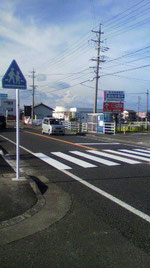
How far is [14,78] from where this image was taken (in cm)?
660

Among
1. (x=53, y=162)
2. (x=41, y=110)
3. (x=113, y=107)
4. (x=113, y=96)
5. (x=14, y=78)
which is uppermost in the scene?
(x=41, y=110)

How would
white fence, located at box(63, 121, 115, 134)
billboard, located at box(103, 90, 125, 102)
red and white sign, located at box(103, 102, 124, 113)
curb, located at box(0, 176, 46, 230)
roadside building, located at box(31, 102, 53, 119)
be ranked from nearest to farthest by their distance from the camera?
curb, located at box(0, 176, 46, 230)
white fence, located at box(63, 121, 115, 134)
red and white sign, located at box(103, 102, 124, 113)
billboard, located at box(103, 90, 125, 102)
roadside building, located at box(31, 102, 53, 119)

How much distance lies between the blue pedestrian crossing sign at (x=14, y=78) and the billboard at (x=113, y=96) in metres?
24.4

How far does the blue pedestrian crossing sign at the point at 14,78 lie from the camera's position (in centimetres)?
649

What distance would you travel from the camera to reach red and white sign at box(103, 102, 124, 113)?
3047cm

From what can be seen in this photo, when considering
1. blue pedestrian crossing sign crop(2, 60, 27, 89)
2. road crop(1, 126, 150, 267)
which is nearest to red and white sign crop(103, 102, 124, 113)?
road crop(1, 126, 150, 267)

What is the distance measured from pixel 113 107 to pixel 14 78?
990 inches

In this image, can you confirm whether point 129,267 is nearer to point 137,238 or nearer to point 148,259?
point 148,259

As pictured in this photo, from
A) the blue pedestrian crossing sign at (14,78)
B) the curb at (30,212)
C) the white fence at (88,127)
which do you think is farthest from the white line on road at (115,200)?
the white fence at (88,127)

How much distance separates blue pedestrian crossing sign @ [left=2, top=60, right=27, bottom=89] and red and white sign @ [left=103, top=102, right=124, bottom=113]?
79.7 ft

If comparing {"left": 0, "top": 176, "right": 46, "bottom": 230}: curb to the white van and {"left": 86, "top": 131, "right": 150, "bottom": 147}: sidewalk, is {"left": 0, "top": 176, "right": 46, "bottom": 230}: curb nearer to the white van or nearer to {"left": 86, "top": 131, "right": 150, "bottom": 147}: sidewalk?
{"left": 86, "top": 131, "right": 150, "bottom": 147}: sidewalk

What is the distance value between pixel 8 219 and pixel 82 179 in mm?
3235

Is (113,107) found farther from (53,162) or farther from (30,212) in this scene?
(30,212)

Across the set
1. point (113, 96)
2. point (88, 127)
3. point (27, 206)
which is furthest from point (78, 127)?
point (27, 206)
